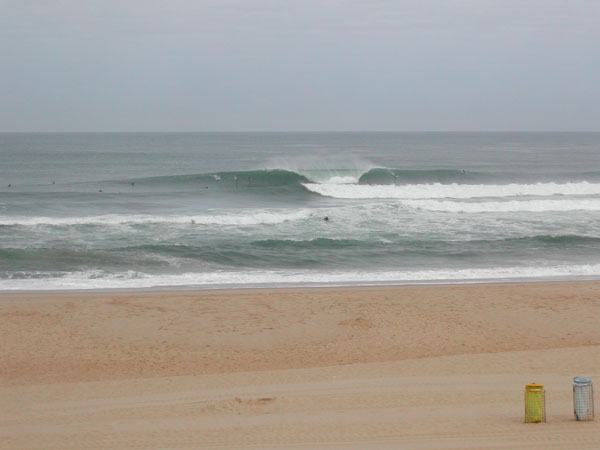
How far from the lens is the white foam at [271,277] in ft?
50.9

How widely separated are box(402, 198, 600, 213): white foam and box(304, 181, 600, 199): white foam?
11.7 feet

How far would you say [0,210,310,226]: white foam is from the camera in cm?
2356

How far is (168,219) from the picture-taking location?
2448 cm

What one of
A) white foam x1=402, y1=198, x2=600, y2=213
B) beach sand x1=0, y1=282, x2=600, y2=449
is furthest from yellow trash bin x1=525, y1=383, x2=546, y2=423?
white foam x1=402, y1=198, x2=600, y2=213

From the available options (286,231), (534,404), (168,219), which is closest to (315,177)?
(168,219)

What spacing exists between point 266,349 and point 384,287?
4.98 metres

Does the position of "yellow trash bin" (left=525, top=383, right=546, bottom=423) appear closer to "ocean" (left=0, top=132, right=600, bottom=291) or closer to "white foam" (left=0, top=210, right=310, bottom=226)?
"ocean" (left=0, top=132, right=600, bottom=291)

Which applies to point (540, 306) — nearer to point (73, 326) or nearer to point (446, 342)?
point (446, 342)

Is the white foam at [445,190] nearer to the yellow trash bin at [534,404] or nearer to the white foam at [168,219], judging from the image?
the white foam at [168,219]

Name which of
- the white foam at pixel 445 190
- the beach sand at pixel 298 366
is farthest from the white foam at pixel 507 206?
the beach sand at pixel 298 366

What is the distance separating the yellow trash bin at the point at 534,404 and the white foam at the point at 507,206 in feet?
68.4

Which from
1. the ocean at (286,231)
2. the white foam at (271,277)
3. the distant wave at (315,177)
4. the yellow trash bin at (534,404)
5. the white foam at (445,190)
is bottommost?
the yellow trash bin at (534,404)

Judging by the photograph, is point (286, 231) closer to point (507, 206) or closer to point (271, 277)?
point (271, 277)

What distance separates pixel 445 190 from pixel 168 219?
15.9 m
